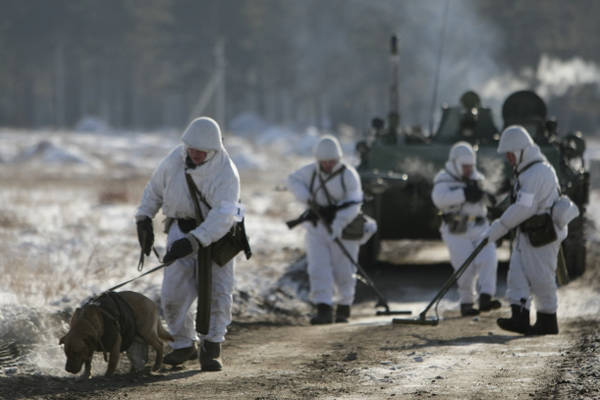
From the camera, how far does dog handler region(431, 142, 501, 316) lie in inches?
459

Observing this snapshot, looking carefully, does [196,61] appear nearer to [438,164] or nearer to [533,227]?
→ [438,164]

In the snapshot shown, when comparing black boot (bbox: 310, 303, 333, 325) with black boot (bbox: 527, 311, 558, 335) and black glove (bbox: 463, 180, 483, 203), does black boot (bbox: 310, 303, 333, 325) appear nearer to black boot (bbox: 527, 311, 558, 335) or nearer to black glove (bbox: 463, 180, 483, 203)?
black glove (bbox: 463, 180, 483, 203)

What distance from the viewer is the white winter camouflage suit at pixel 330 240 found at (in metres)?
11.5

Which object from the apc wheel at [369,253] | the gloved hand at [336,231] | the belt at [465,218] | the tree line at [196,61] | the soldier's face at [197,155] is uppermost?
the tree line at [196,61]

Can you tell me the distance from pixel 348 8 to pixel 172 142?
78.6 feet

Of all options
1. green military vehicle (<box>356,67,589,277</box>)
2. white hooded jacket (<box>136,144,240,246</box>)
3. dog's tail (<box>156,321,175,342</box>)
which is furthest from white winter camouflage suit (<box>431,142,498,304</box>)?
dog's tail (<box>156,321,175,342</box>)

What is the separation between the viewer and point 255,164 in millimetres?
42094

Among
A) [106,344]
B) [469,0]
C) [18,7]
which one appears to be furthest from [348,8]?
[106,344]

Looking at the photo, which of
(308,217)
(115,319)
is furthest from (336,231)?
(115,319)

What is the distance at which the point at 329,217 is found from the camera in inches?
456

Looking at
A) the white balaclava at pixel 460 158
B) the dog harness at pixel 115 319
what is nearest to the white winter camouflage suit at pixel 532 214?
the white balaclava at pixel 460 158

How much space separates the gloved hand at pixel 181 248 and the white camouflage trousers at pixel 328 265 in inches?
152

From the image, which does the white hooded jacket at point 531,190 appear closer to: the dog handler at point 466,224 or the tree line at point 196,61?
the dog handler at point 466,224

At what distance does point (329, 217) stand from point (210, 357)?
374 cm
